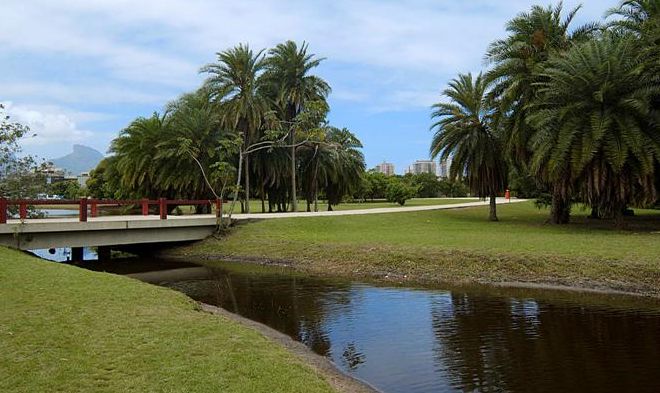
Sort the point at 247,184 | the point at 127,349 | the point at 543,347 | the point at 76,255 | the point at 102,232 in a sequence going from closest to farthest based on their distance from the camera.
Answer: the point at 127,349
the point at 543,347
the point at 102,232
the point at 76,255
the point at 247,184

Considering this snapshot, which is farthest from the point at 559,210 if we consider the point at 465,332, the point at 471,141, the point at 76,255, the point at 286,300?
the point at 76,255

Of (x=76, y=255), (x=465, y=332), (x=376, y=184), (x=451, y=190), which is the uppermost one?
(x=376, y=184)

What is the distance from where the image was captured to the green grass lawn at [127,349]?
6703mm

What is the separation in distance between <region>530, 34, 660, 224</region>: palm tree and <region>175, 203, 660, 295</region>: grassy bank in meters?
2.37

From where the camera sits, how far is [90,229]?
2416 centimetres

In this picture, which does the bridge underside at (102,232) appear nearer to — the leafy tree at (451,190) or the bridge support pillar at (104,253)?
the bridge support pillar at (104,253)

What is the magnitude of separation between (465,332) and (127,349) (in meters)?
7.05

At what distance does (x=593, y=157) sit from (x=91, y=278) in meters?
20.9

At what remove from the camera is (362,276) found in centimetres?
1986

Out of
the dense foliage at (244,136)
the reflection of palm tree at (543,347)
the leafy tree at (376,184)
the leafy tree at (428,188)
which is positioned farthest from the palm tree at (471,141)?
the leafy tree at (428,188)

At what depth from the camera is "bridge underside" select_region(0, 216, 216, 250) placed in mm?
22406

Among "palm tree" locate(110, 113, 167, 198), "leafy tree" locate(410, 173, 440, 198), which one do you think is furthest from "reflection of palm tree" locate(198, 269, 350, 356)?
"leafy tree" locate(410, 173, 440, 198)

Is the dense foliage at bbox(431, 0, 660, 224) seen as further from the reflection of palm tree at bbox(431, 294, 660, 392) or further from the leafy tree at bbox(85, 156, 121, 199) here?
the leafy tree at bbox(85, 156, 121, 199)

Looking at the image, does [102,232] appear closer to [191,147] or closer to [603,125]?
[191,147]
